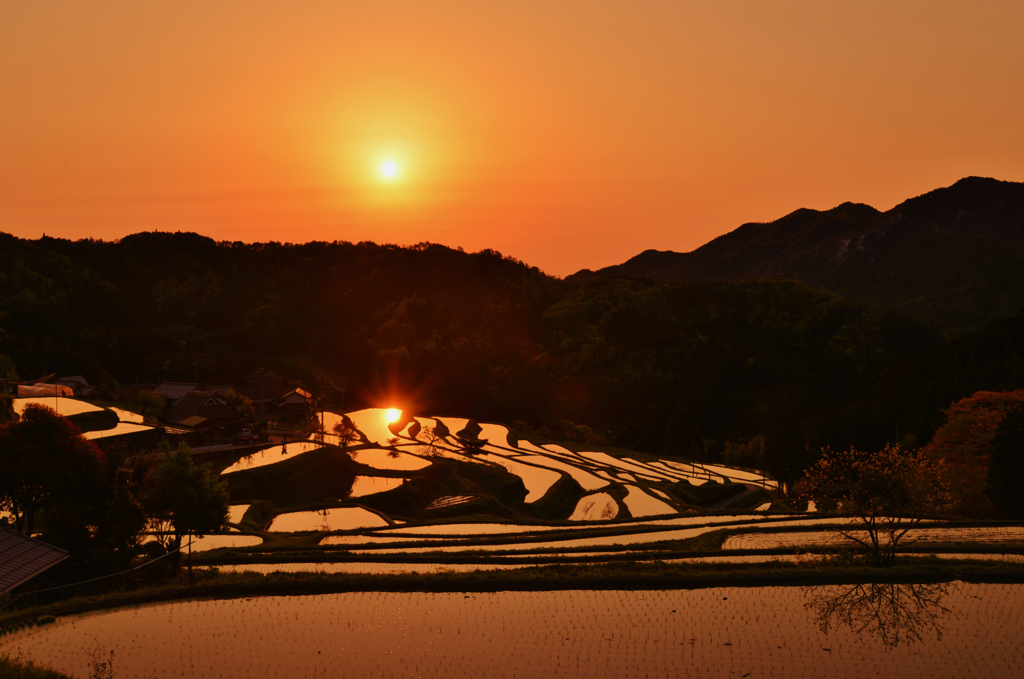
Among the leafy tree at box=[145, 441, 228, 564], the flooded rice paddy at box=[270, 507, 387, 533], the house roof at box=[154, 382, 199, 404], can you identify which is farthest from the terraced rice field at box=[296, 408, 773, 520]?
the house roof at box=[154, 382, 199, 404]

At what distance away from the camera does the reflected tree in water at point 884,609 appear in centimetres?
1644

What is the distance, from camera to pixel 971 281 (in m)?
183

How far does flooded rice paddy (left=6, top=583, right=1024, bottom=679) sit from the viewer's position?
14.8m

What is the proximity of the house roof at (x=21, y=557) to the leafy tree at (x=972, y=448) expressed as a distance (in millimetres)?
38644

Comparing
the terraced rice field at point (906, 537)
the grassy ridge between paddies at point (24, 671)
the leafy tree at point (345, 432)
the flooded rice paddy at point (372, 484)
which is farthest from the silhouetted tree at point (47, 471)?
the leafy tree at point (345, 432)

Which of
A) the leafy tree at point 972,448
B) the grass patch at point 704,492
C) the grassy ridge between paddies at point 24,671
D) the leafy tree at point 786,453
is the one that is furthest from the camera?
the leafy tree at point 786,453

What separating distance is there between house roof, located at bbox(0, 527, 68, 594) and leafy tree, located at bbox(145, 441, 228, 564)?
13.8 feet

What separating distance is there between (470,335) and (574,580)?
113438mm

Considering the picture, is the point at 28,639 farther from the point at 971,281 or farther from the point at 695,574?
the point at 971,281

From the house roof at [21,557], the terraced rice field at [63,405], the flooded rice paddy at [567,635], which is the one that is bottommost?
the flooded rice paddy at [567,635]

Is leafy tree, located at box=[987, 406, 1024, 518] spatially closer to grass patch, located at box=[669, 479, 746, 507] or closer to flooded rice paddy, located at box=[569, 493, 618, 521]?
grass patch, located at box=[669, 479, 746, 507]

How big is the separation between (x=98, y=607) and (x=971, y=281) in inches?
8336

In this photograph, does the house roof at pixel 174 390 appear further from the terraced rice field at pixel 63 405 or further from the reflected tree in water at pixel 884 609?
the reflected tree in water at pixel 884 609

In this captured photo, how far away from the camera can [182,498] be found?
78.6 ft
